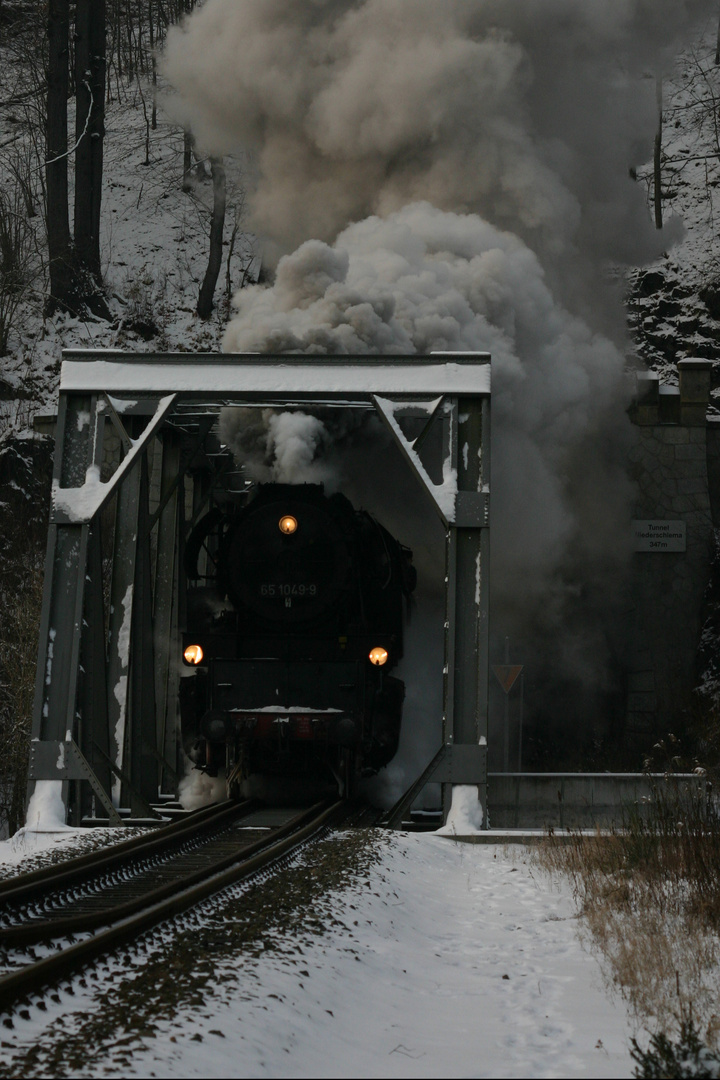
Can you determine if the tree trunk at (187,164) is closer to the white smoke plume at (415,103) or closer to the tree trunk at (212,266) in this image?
the tree trunk at (212,266)

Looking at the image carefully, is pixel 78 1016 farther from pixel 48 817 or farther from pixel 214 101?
pixel 214 101

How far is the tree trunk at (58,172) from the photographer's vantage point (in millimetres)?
26969

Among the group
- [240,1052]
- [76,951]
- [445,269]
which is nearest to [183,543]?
[445,269]

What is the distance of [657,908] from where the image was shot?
6.48m

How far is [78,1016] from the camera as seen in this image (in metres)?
4.15

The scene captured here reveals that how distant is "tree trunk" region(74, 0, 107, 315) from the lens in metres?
27.8

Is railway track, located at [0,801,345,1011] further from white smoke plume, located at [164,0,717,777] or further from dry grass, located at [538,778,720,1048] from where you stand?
white smoke plume, located at [164,0,717,777]

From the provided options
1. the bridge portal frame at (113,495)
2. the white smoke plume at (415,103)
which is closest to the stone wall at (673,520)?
the white smoke plume at (415,103)

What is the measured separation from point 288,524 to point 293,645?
1.20m

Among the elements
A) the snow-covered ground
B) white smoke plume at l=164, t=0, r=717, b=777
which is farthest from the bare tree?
the snow-covered ground

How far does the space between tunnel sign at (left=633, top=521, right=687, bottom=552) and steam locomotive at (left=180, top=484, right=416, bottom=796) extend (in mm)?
9308

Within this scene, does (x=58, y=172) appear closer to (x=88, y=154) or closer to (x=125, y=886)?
(x=88, y=154)

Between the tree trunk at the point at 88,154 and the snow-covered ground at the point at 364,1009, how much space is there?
77.4 ft

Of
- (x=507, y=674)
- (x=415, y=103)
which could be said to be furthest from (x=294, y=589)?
(x=415, y=103)
